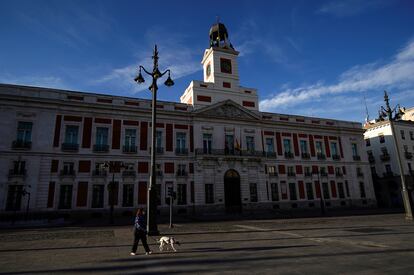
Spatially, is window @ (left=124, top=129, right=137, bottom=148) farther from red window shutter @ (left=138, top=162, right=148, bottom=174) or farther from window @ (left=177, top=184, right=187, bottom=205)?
window @ (left=177, top=184, right=187, bottom=205)

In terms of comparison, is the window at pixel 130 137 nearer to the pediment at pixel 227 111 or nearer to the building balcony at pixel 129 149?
the building balcony at pixel 129 149

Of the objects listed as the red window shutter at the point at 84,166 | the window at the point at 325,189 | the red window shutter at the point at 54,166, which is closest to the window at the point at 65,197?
the red window shutter at the point at 54,166

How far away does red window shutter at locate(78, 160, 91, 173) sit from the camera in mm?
28575

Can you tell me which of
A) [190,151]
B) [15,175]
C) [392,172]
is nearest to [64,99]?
[15,175]

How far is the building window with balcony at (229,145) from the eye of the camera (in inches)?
1386

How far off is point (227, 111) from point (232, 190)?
10.4 m

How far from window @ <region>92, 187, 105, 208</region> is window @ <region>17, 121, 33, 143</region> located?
26.5 feet

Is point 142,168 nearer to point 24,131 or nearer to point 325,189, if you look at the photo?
point 24,131

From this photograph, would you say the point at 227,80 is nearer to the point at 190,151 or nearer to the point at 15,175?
the point at 190,151

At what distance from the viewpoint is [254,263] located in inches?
306

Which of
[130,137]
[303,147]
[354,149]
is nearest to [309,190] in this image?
[303,147]

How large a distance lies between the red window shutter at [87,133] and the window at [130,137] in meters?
3.84

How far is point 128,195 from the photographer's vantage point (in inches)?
1168

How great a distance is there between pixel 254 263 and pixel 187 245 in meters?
4.03
